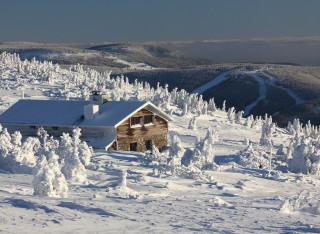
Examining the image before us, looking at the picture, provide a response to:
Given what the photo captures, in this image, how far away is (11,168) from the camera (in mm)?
19219

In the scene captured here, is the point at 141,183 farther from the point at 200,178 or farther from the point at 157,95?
the point at 157,95

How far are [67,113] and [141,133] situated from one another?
183 inches

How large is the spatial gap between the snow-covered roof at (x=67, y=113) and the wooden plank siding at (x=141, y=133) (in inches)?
21.1

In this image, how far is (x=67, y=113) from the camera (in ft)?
106

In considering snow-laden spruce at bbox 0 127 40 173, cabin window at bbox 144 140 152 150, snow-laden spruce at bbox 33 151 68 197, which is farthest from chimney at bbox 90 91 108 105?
snow-laden spruce at bbox 33 151 68 197

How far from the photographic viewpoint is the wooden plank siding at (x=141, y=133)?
30891 mm

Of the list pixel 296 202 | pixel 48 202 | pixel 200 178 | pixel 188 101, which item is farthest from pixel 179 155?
pixel 188 101

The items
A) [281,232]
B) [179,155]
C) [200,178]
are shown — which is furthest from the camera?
[179,155]

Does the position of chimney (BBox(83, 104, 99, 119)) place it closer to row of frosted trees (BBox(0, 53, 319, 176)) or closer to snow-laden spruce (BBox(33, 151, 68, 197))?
snow-laden spruce (BBox(33, 151, 68, 197))

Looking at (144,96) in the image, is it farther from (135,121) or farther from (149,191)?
(149,191)

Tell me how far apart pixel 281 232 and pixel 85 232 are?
4288 mm

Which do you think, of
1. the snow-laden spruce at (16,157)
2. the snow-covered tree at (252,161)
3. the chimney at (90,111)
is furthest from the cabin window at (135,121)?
the snow-laden spruce at (16,157)

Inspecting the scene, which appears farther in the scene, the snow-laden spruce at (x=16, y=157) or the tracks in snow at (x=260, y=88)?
the tracks in snow at (x=260, y=88)

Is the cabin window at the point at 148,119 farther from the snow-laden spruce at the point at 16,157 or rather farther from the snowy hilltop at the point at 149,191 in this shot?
the snow-laden spruce at the point at 16,157
